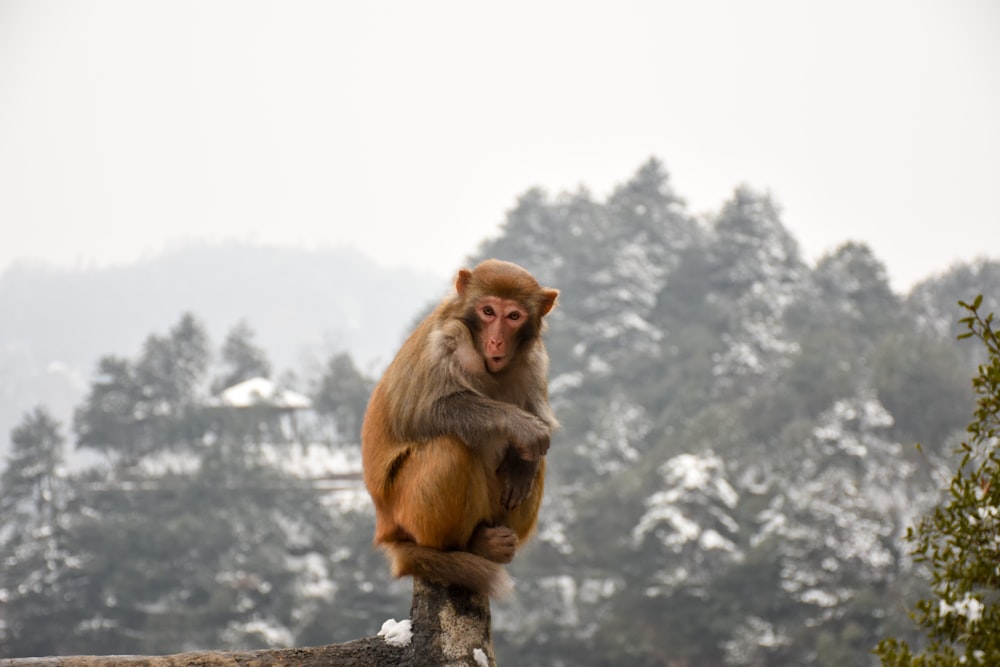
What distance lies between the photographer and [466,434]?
152 inches

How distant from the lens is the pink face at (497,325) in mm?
3871

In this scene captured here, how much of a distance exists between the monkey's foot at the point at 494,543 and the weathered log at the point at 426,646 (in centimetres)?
14

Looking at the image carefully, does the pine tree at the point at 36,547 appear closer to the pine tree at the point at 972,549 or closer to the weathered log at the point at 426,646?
the weathered log at the point at 426,646

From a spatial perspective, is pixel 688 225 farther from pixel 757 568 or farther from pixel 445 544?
pixel 445 544

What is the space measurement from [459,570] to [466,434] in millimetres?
A: 424

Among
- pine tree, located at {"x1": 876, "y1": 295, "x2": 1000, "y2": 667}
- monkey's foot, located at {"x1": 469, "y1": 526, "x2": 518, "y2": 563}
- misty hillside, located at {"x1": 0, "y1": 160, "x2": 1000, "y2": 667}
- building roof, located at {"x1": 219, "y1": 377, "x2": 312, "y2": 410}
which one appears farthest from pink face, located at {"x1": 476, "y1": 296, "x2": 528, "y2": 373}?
building roof, located at {"x1": 219, "y1": 377, "x2": 312, "y2": 410}

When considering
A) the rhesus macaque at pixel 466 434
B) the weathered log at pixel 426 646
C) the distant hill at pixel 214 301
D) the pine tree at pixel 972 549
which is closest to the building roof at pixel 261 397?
the rhesus macaque at pixel 466 434

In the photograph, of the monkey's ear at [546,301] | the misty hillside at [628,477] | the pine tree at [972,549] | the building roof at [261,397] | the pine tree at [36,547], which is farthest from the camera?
the building roof at [261,397]

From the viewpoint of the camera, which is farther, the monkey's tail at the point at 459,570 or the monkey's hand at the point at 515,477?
the monkey's hand at the point at 515,477

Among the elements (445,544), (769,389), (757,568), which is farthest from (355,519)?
(445,544)

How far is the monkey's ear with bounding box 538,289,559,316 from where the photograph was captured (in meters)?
4.00

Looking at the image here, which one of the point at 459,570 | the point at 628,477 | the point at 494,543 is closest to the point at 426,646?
the point at 459,570

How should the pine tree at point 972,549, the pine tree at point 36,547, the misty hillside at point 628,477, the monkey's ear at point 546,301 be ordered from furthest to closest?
1. the pine tree at point 36,547
2. the misty hillside at point 628,477
3. the monkey's ear at point 546,301
4. the pine tree at point 972,549

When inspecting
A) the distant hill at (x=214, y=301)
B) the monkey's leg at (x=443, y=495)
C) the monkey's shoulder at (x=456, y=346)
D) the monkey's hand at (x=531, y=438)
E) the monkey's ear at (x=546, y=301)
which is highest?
the distant hill at (x=214, y=301)
